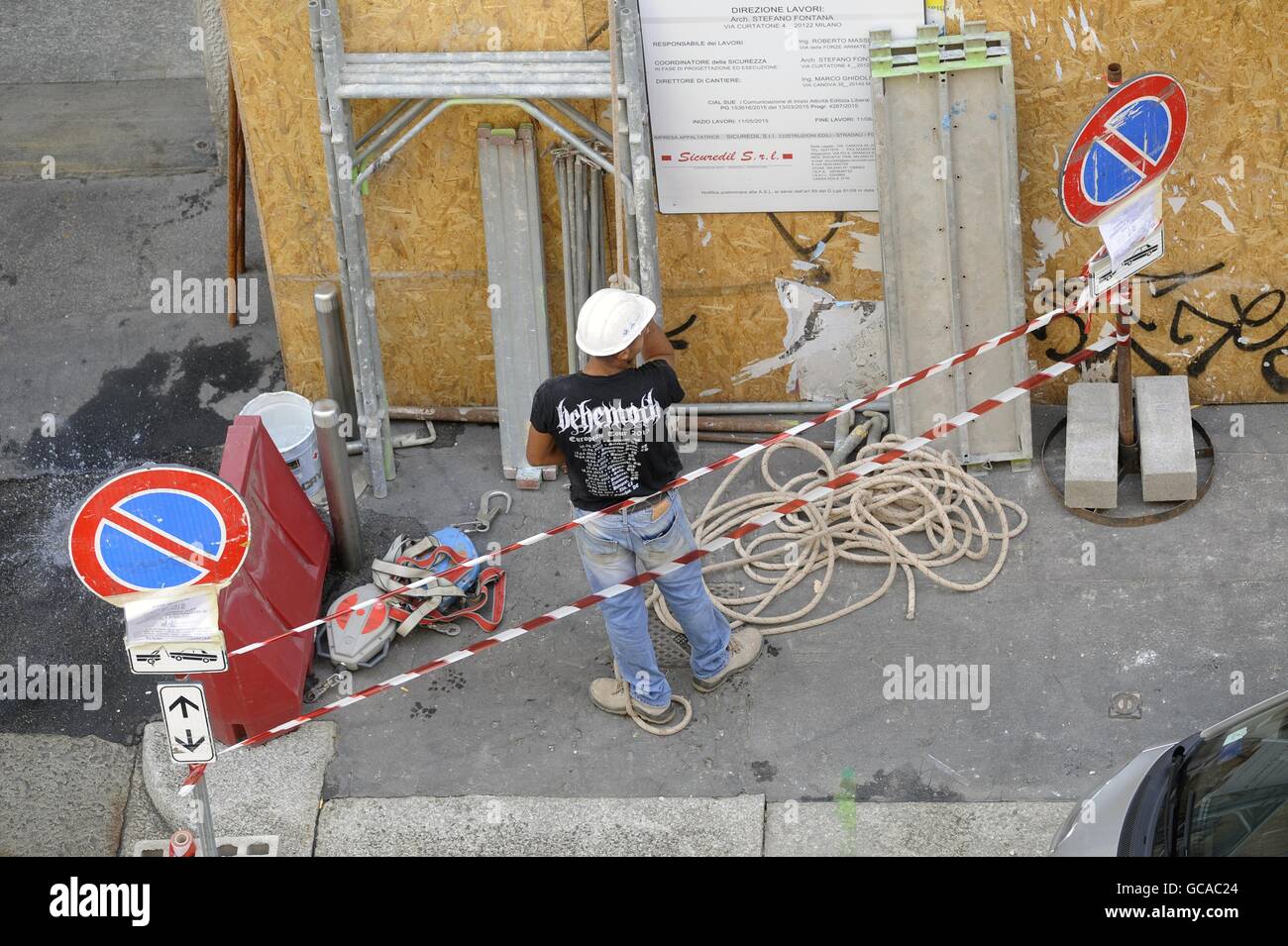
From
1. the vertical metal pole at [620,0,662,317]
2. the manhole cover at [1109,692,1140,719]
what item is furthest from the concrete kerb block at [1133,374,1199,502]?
the vertical metal pole at [620,0,662,317]

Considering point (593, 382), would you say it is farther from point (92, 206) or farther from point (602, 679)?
point (92, 206)

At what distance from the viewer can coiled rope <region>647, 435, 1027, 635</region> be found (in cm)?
746

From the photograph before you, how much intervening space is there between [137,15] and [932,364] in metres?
7.75

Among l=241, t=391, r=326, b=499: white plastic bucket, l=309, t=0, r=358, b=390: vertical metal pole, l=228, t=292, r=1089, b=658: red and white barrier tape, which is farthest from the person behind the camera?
l=241, t=391, r=326, b=499: white plastic bucket

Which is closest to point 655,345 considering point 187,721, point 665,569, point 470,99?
point 665,569

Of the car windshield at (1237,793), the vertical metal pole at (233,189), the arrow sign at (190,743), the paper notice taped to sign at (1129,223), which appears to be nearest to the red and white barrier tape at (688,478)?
the paper notice taped to sign at (1129,223)

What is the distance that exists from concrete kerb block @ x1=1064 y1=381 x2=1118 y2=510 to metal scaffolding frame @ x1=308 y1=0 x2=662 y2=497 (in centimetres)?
216

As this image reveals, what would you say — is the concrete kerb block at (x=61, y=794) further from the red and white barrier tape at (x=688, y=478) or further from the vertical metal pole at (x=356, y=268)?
the vertical metal pole at (x=356, y=268)

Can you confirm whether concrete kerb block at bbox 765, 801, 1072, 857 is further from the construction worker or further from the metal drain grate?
the metal drain grate

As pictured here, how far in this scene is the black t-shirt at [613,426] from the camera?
6.23 meters

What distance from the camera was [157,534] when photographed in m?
5.22

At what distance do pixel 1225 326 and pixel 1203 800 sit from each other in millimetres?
3938

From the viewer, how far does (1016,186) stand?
7.74 meters

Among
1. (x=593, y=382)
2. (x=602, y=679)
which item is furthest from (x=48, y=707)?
(x=593, y=382)
